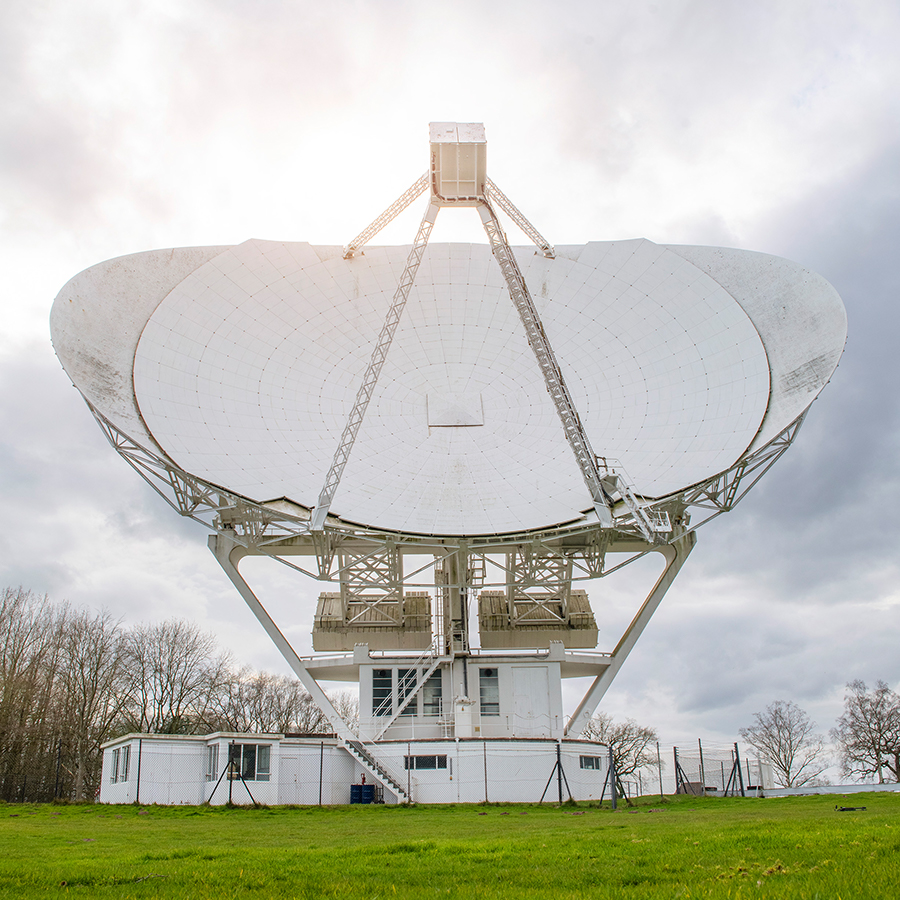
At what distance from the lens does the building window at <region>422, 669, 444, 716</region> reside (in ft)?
124

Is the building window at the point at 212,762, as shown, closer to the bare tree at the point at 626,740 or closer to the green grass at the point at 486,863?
the green grass at the point at 486,863

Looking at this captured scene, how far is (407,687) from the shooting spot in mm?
37250

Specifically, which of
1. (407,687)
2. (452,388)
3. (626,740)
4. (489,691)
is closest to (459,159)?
(452,388)

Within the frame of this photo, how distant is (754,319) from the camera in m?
32.2

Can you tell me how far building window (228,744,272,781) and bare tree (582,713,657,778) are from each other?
35.8m

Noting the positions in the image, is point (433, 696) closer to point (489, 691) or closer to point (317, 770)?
point (489, 691)

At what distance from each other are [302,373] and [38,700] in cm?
3136

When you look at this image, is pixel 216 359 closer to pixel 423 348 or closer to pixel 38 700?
pixel 423 348

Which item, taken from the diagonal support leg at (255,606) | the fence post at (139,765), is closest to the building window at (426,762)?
the diagonal support leg at (255,606)

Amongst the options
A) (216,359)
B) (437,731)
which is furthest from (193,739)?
(216,359)

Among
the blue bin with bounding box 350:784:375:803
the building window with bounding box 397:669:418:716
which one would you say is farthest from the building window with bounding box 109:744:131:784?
the building window with bounding box 397:669:418:716

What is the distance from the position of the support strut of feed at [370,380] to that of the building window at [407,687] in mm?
11767

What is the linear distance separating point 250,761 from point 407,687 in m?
7.38

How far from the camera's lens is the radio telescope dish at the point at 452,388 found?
2869cm
